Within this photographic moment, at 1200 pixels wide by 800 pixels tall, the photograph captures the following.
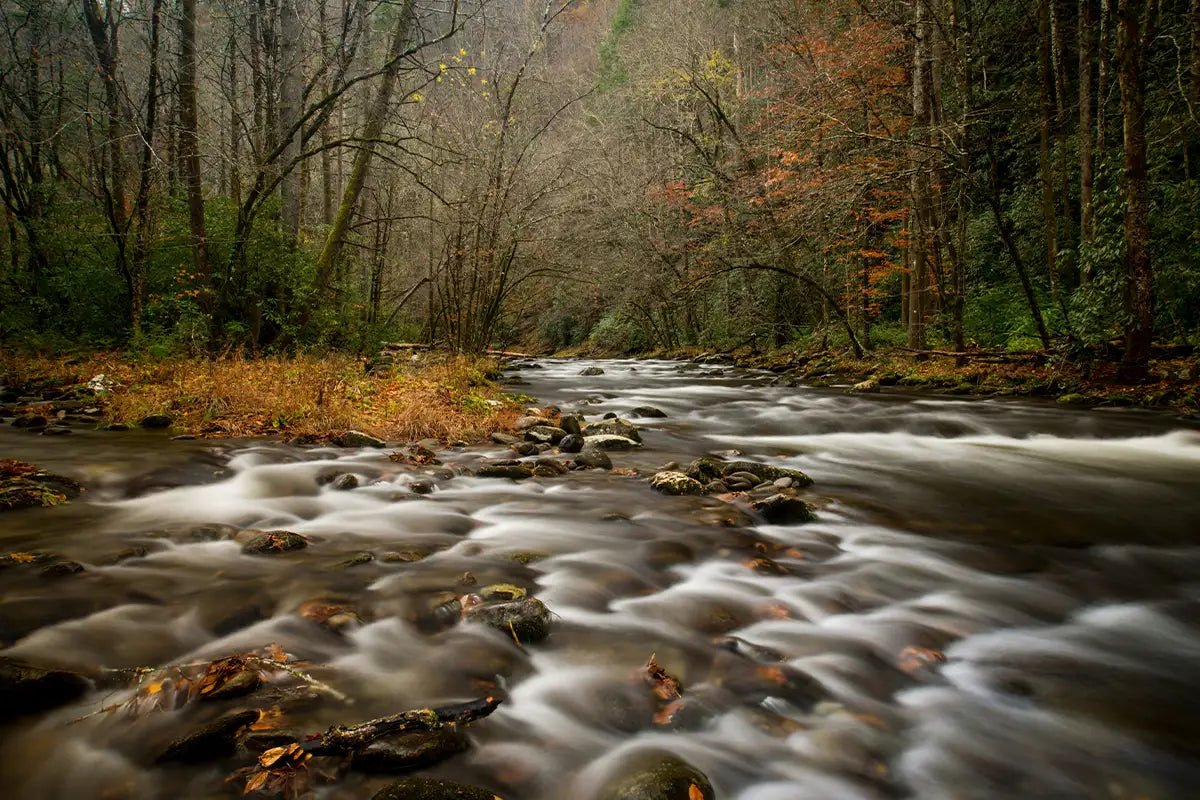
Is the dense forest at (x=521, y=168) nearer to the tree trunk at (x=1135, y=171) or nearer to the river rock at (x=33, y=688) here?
the tree trunk at (x=1135, y=171)

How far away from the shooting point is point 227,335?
32.9 ft

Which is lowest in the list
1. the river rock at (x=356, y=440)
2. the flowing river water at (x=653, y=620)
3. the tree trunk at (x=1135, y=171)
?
the flowing river water at (x=653, y=620)

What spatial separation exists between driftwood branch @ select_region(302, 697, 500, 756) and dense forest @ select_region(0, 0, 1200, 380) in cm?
709

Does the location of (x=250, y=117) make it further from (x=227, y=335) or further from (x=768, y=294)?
(x=768, y=294)

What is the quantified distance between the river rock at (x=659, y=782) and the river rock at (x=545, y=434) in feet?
18.0

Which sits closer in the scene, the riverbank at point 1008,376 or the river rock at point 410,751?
the river rock at point 410,751

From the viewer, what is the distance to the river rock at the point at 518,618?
9.50 feet

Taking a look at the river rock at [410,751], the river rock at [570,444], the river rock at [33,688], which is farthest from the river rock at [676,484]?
the river rock at [33,688]

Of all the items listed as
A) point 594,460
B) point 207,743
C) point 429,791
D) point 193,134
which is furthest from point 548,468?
point 193,134

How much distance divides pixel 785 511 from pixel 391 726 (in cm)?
341

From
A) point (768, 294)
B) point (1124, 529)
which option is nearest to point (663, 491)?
point (1124, 529)

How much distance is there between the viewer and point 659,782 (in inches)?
76.2

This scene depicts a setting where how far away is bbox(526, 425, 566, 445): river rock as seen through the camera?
24.6 feet

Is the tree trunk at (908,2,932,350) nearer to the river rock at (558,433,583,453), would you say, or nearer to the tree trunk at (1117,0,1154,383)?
the tree trunk at (1117,0,1154,383)
